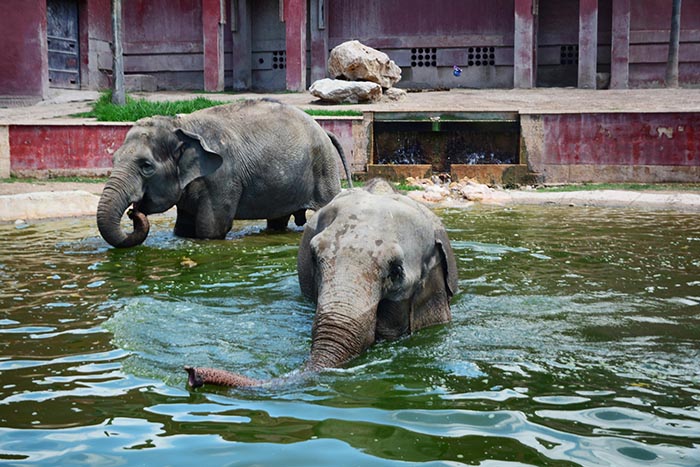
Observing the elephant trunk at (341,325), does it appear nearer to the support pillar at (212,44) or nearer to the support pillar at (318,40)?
the support pillar at (318,40)

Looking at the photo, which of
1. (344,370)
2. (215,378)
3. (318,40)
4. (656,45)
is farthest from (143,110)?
(215,378)

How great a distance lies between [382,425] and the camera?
4.45 m

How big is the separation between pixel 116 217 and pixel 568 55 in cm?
2299

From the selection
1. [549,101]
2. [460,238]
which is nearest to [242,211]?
[460,238]

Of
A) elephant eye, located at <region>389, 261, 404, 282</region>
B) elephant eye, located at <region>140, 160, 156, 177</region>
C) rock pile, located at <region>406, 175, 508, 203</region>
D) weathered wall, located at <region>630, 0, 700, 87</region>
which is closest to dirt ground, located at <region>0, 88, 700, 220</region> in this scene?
rock pile, located at <region>406, 175, 508, 203</region>

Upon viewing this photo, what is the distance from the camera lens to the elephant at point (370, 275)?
5.34 metres

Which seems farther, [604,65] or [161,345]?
[604,65]

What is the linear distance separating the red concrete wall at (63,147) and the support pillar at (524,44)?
47.7 ft

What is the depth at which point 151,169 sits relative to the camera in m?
10.8

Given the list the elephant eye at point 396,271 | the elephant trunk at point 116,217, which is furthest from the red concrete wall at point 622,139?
the elephant eye at point 396,271

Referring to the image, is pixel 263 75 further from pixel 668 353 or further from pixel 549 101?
pixel 668 353

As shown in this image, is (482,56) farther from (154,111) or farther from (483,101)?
(154,111)

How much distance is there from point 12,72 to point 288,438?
25.6 meters

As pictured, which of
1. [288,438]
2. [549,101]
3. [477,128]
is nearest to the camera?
[288,438]
